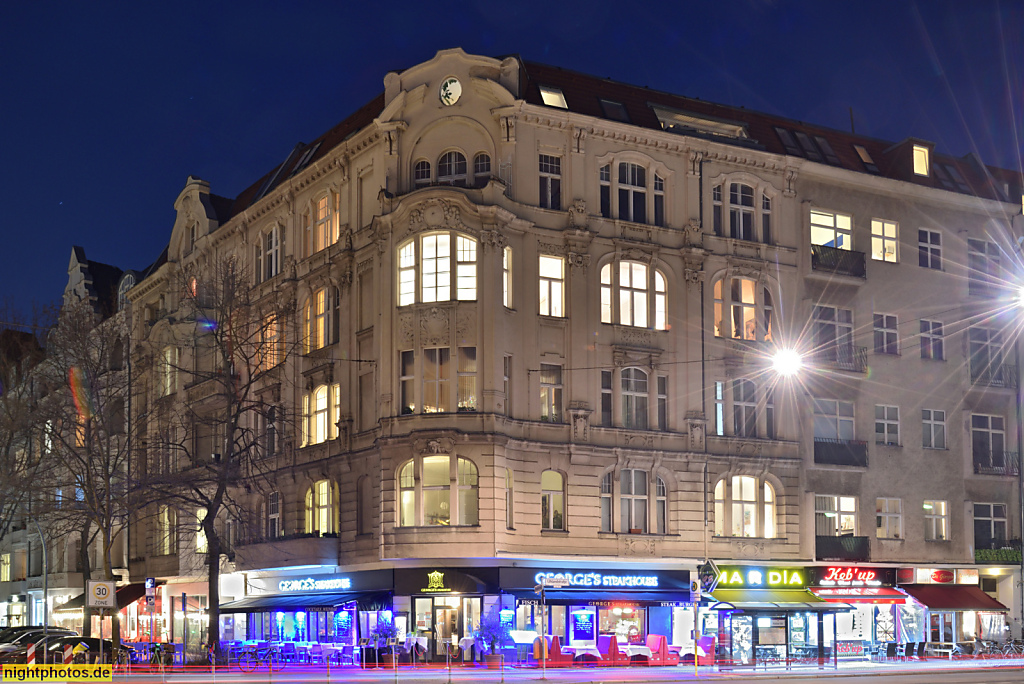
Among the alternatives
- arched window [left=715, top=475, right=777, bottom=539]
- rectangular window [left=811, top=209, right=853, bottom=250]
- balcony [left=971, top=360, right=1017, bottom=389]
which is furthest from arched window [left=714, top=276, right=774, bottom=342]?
balcony [left=971, top=360, right=1017, bottom=389]

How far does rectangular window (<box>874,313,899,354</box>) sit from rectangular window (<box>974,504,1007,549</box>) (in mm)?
7756

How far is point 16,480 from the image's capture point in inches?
2137

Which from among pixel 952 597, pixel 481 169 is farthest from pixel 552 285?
pixel 952 597

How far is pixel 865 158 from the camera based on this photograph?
5731cm

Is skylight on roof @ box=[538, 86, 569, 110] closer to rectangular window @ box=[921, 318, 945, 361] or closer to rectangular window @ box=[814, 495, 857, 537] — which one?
rectangular window @ box=[814, 495, 857, 537]

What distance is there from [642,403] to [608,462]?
2.85 metres

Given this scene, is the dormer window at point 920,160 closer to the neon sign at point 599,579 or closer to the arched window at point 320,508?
the neon sign at point 599,579

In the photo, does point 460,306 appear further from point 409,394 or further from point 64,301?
point 64,301

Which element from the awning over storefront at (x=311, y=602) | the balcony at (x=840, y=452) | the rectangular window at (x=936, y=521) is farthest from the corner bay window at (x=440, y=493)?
the rectangular window at (x=936, y=521)

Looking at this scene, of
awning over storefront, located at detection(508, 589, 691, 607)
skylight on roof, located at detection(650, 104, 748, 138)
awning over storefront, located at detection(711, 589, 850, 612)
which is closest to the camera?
awning over storefront, located at detection(508, 589, 691, 607)

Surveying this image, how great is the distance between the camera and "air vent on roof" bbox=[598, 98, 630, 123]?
4973cm

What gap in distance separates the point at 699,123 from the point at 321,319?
1732 centimetres

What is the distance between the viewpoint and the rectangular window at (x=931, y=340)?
5544 centimetres

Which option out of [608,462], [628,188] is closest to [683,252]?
[628,188]
